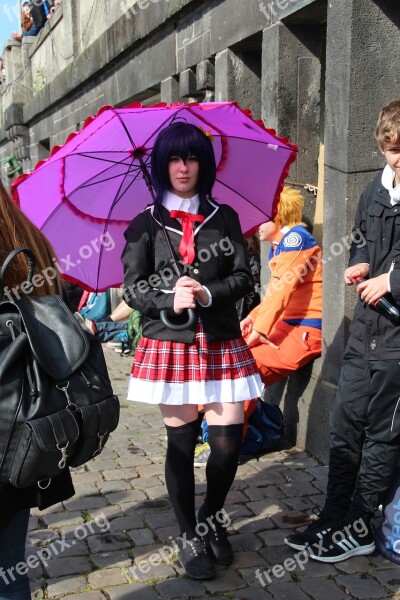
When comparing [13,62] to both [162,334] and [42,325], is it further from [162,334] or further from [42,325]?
[42,325]

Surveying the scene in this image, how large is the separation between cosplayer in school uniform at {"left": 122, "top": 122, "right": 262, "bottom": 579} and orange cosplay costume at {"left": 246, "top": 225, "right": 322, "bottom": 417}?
1.37 metres

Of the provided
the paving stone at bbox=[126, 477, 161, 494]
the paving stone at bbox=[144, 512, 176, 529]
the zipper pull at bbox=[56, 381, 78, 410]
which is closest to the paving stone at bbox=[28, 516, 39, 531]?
the paving stone at bbox=[144, 512, 176, 529]

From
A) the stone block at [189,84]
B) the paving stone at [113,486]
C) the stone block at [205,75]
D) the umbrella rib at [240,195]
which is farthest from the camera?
the stone block at [189,84]

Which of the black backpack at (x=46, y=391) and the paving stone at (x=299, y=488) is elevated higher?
the black backpack at (x=46, y=391)

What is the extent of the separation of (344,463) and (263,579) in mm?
656

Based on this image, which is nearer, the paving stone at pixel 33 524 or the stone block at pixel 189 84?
the paving stone at pixel 33 524

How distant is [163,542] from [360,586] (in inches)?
39.3

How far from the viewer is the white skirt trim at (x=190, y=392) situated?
3.51 m

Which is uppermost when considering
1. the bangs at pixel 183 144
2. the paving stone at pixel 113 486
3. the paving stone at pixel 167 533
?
the bangs at pixel 183 144

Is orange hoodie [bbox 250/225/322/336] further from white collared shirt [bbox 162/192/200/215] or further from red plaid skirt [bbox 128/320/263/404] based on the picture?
white collared shirt [bbox 162/192/200/215]

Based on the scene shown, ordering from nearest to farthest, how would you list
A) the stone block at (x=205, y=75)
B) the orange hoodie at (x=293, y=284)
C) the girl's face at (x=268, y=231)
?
the orange hoodie at (x=293, y=284) → the girl's face at (x=268, y=231) → the stone block at (x=205, y=75)

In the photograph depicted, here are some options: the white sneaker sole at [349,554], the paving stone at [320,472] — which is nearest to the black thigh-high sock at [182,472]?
the white sneaker sole at [349,554]

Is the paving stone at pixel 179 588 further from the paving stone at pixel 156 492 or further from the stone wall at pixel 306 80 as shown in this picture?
the stone wall at pixel 306 80

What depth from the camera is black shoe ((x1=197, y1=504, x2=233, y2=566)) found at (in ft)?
12.0
